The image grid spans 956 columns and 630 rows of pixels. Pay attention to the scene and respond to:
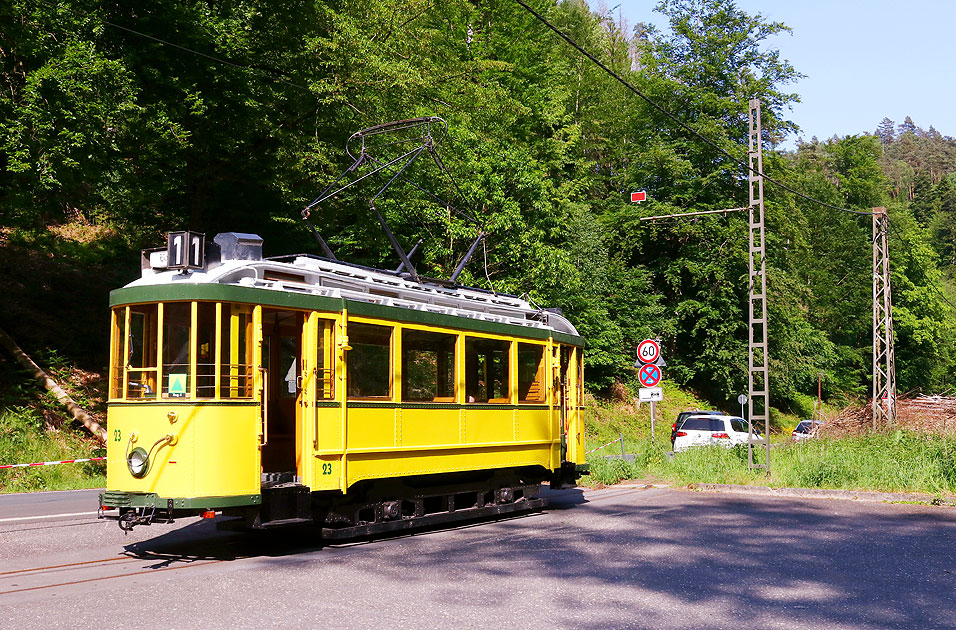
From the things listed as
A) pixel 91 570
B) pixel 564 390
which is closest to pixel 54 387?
pixel 564 390

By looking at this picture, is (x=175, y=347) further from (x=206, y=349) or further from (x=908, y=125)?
(x=908, y=125)

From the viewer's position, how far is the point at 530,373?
14.7 meters

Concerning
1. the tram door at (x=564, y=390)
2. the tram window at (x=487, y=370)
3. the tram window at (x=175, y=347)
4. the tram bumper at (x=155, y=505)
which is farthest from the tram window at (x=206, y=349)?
the tram door at (x=564, y=390)

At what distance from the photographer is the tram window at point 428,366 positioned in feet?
39.5

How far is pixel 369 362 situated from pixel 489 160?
18.9 metres

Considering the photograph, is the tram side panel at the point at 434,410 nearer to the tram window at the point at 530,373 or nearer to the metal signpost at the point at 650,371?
the tram window at the point at 530,373

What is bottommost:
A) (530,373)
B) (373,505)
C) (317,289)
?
(373,505)

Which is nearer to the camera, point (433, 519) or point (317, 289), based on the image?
point (317, 289)

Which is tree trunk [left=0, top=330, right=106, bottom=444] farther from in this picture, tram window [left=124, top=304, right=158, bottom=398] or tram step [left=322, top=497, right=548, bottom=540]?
tram window [left=124, top=304, right=158, bottom=398]

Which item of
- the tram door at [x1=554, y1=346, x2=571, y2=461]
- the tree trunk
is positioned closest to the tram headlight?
the tram door at [x1=554, y1=346, x2=571, y2=461]

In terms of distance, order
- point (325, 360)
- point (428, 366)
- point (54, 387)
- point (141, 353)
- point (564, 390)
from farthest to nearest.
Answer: point (54, 387), point (564, 390), point (428, 366), point (325, 360), point (141, 353)

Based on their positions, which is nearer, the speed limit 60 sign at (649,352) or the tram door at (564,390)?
the tram door at (564,390)

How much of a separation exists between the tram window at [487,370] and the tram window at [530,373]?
0.37m

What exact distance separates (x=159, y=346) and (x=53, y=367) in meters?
14.9
